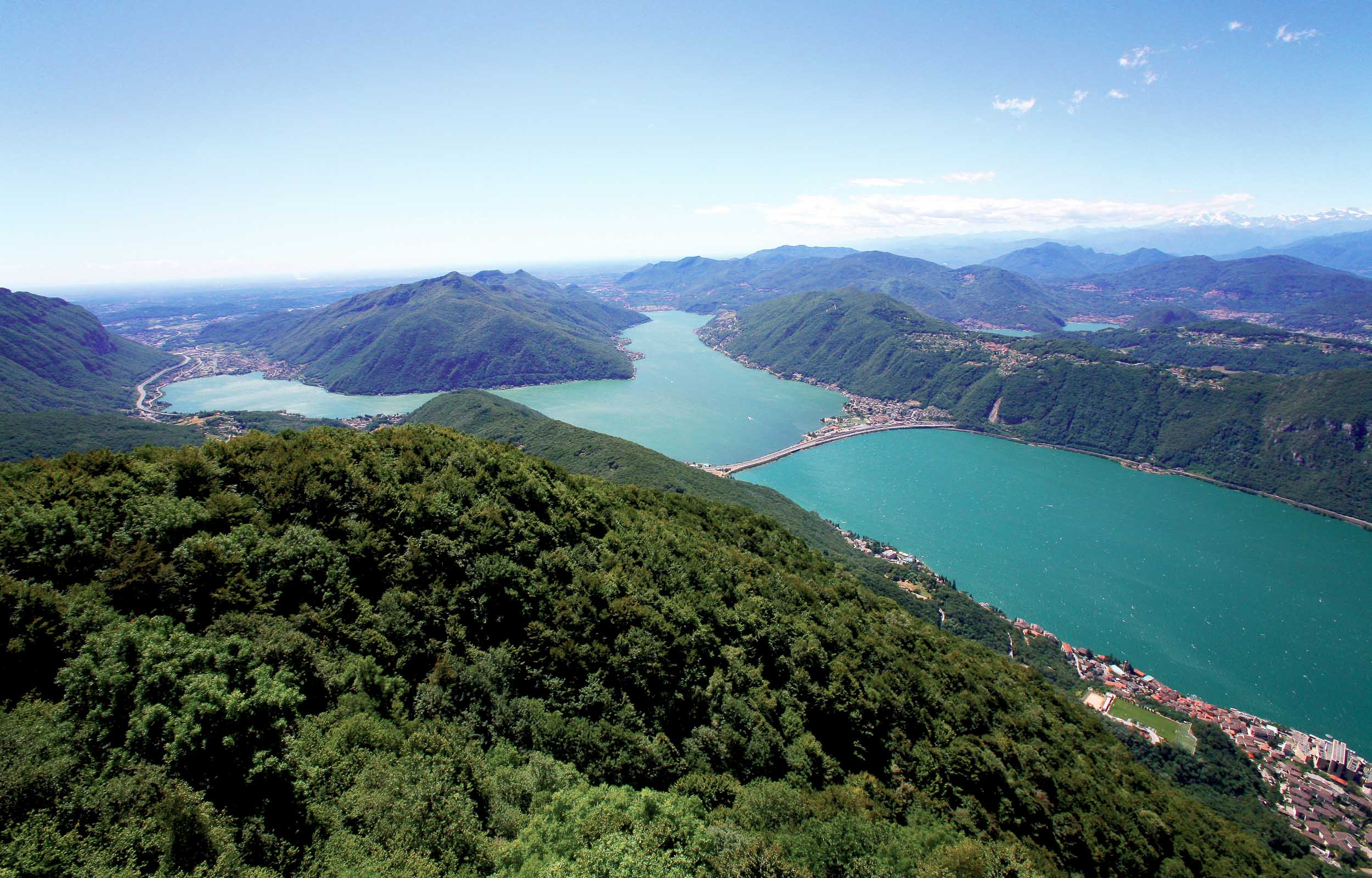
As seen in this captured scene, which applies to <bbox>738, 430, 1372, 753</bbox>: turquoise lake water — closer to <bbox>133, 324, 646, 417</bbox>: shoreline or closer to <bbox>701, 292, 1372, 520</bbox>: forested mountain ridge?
<bbox>701, 292, 1372, 520</bbox>: forested mountain ridge

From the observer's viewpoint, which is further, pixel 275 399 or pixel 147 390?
pixel 275 399

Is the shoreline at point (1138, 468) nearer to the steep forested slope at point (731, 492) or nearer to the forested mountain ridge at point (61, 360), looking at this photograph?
the steep forested slope at point (731, 492)

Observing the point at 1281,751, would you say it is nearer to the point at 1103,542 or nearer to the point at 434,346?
the point at 1103,542

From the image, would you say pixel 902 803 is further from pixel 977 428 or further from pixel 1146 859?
Answer: pixel 977 428

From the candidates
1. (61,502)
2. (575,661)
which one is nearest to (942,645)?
(575,661)

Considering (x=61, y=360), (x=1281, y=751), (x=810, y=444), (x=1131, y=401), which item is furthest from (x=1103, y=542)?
(x=61, y=360)

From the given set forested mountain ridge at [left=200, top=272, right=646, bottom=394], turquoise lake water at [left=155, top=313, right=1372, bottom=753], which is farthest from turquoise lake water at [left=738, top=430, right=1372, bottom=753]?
forested mountain ridge at [left=200, top=272, right=646, bottom=394]

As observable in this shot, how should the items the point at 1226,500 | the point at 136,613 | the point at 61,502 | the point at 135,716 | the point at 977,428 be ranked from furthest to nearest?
the point at 977,428
the point at 1226,500
the point at 61,502
the point at 136,613
the point at 135,716
